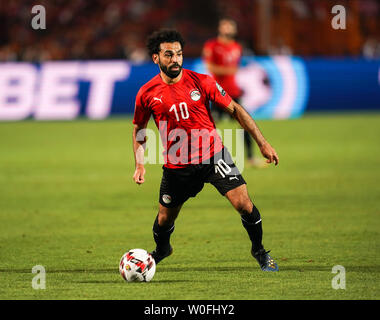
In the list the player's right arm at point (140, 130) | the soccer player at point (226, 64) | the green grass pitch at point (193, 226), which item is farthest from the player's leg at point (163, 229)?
the soccer player at point (226, 64)

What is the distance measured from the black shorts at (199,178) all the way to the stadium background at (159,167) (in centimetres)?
68

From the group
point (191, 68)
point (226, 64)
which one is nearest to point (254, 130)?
point (226, 64)

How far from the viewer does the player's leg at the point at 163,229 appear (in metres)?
6.98

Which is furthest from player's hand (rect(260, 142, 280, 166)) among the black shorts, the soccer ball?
the soccer ball

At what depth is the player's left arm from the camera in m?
6.53

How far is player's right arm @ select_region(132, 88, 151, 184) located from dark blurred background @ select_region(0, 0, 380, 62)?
1934 cm

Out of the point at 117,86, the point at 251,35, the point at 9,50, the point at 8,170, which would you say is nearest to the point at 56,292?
the point at 8,170

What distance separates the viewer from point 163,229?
7117 mm

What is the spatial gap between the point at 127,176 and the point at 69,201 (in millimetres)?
2604

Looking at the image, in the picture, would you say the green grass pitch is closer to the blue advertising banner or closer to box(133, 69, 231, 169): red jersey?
box(133, 69, 231, 169): red jersey

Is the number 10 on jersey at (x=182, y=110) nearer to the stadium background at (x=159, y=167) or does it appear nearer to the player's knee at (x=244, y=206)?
the player's knee at (x=244, y=206)

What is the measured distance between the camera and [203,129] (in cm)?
682

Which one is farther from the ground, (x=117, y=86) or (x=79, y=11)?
(x=79, y=11)

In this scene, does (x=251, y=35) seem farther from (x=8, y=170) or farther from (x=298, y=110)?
(x=8, y=170)
